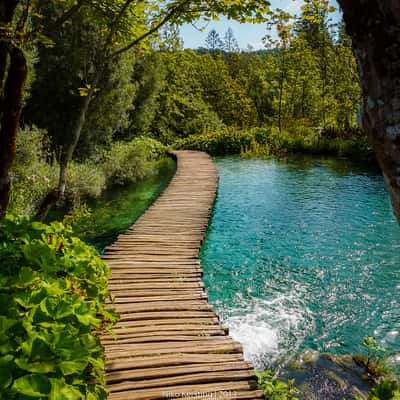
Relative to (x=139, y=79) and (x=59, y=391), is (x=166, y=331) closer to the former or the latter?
(x=59, y=391)

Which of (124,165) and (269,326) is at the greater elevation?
(124,165)

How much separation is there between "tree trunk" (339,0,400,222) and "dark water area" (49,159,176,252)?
20.6 feet

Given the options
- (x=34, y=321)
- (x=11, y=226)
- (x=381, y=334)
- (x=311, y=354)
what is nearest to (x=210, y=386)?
(x=311, y=354)

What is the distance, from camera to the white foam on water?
3863 mm

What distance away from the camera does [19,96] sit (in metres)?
2.73

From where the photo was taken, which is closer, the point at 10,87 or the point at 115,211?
the point at 10,87

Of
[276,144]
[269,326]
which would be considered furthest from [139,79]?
[269,326]

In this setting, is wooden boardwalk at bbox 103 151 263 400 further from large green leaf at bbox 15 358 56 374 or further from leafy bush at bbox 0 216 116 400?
large green leaf at bbox 15 358 56 374

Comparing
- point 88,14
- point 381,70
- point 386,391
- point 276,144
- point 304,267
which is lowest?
point 304,267

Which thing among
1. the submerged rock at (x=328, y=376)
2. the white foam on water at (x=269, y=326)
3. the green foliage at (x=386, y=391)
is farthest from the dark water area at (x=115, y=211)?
the green foliage at (x=386, y=391)

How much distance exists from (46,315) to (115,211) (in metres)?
7.72

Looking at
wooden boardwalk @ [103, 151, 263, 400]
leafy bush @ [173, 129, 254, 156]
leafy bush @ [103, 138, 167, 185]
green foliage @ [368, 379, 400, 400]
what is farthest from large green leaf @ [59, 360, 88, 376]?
leafy bush @ [173, 129, 254, 156]

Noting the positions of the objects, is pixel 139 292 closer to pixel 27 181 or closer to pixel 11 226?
pixel 11 226

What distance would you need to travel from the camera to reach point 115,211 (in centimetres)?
931
